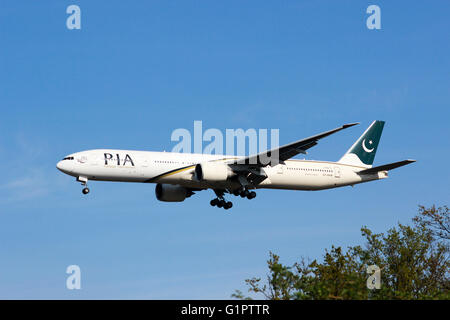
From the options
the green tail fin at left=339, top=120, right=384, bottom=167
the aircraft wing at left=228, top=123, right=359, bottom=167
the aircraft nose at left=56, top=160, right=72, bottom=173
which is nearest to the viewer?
the aircraft wing at left=228, top=123, right=359, bottom=167

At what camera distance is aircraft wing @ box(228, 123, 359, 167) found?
155 ft

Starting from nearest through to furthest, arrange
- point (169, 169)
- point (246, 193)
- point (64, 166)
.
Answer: point (64, 166)
point (169, 169)
point (246, 193)

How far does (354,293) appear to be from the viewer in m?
26.9

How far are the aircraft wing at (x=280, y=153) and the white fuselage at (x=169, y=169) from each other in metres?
1.64

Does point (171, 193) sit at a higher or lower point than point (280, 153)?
lower

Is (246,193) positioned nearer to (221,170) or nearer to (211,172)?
(221,170)

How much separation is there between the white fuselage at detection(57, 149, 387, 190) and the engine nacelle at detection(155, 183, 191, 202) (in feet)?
15.2

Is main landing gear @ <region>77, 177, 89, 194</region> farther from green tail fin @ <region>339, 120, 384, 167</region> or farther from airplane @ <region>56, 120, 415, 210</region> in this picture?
green tail fin @ <region>339, 120, 384, 167</region>

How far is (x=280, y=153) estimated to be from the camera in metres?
49.7

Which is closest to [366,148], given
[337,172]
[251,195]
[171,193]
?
[337,172]

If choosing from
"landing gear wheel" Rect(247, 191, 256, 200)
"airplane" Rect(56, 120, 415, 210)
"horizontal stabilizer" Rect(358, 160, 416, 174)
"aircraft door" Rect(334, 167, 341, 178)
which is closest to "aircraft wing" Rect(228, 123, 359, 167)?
"airplane" Rect(56, 120, 415, 210)

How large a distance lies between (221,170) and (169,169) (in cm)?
371
